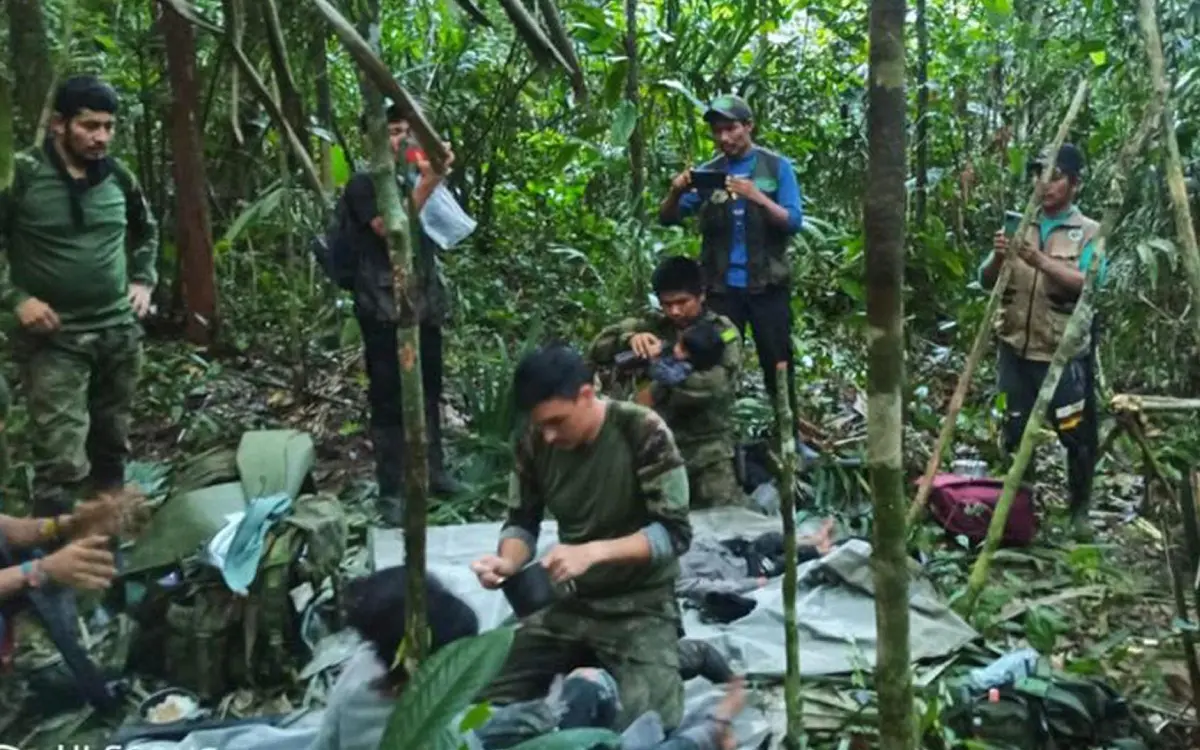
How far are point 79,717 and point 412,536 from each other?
2145 millimetres

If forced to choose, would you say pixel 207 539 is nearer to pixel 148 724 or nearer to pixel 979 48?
pixel 148 724

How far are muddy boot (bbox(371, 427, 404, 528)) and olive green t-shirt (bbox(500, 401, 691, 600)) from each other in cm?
163

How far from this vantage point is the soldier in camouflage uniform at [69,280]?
402cm

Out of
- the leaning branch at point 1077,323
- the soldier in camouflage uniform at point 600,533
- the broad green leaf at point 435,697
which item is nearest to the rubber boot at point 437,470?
the soldier in camouflage uniform at point 600,533

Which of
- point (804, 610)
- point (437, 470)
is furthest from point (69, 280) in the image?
point (804, 610)

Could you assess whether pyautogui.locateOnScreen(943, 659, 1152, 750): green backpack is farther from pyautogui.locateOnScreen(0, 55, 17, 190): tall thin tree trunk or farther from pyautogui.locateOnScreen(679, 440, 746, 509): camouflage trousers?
pyautogui.locateOnScreen(0, 55, 17, 190): tall thin tree trunk

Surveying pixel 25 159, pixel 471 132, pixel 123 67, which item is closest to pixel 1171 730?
pixel 25 159

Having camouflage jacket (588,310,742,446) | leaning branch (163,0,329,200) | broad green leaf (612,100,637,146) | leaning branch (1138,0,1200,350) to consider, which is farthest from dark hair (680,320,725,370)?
leaning branch (163,0,329,200)

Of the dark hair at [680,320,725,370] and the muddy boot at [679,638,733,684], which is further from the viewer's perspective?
the dark hair at [680,320,725,370]

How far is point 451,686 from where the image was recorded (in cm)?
182

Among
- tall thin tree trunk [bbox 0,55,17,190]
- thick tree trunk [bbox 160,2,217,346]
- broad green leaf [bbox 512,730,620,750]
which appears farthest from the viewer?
thick tree trunk [bbox 160,2,217,346]

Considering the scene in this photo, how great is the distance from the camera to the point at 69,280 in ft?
13.6

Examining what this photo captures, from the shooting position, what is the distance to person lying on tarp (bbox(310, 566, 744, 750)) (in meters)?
2.37

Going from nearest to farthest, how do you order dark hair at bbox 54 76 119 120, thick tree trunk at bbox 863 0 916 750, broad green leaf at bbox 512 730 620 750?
thick tree trunk at bbox 863 0 916 750, broad green leaf at bbox 512 730 620 750, dark hair at bbox 54 76 119 120
